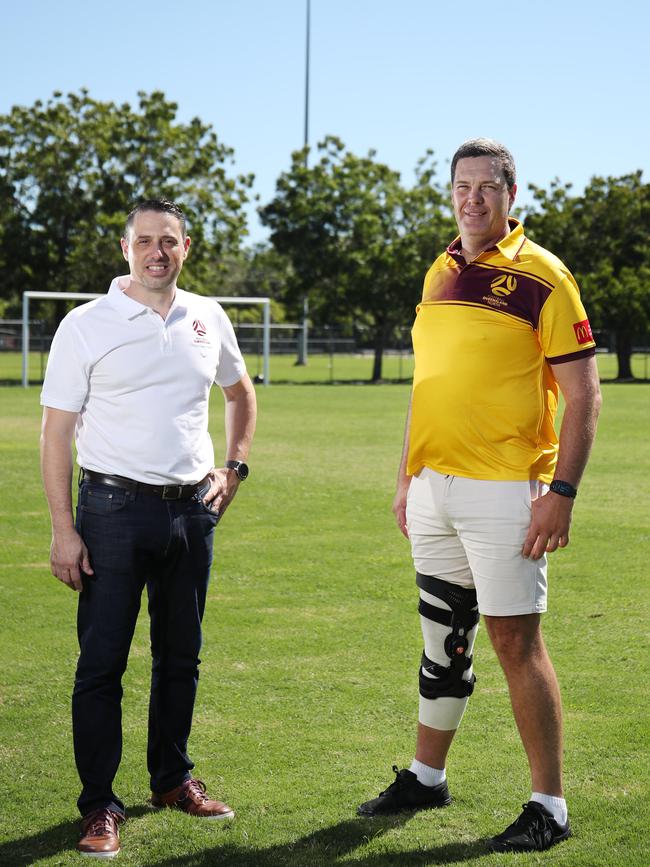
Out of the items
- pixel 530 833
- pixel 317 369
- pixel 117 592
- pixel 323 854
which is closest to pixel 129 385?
pixel 117 592

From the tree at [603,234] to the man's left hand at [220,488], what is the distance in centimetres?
3957

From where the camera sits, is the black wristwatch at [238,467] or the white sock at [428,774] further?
the black wristwatch at [238,467]

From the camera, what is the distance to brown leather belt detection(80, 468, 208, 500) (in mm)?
3600

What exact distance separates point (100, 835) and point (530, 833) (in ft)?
4.49

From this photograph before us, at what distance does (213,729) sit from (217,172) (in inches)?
1576

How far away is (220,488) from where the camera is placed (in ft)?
12.9

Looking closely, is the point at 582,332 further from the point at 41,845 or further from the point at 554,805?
the point at 41,845

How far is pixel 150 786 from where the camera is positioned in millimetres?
4000

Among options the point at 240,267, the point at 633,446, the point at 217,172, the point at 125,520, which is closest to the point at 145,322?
the point at 125,520

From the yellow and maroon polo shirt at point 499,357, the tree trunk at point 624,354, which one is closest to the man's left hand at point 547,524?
the yellow and maroon polo shirt at point 499,357

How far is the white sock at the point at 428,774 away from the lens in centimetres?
387

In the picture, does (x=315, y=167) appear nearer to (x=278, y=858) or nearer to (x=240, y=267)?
(x=278, y=858)

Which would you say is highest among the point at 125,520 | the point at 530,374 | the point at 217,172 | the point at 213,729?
the point at 217,172

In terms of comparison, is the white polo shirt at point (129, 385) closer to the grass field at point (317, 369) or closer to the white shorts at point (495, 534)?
the white shorts at point (495, 534)
